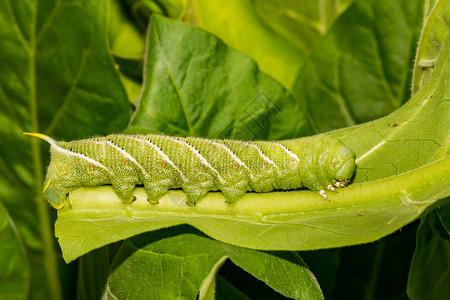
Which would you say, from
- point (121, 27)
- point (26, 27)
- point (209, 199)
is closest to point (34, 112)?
point (26, 27)

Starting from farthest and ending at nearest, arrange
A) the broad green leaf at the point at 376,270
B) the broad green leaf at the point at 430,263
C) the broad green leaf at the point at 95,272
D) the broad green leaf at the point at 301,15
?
the broad green leaf at the point at 301,15
the broad green leaf at the point at 376,270
the broad green leaf at the point at 95,272
the broad green leaf at the point at 430,263

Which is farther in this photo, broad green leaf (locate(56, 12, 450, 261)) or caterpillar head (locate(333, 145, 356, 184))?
caterpillar head (locate(333, 145, 356, 184))

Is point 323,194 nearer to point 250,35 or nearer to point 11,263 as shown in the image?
point 250,35

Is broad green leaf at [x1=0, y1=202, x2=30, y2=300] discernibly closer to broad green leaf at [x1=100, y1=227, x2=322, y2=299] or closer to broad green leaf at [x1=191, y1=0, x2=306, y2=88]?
broad green leaf at [x1=100, y1=227, x2=322, y2=299]

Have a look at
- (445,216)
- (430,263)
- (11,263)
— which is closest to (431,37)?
(445,216)

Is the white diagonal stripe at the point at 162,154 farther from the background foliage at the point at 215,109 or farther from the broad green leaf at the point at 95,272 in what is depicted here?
the broad green leaf at the point at 95,272

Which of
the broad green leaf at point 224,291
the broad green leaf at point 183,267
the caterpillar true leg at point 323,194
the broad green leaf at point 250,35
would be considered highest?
the broad green leaf at point 250,35

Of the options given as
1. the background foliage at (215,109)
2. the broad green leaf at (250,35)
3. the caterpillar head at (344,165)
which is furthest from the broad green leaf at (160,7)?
the caterpillar head at (344,165)

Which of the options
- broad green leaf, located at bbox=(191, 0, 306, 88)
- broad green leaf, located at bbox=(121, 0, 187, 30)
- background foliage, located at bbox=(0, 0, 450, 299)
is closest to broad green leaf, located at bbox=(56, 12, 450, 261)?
background foliage, located at bbox=(0, 0, 450, 299)
